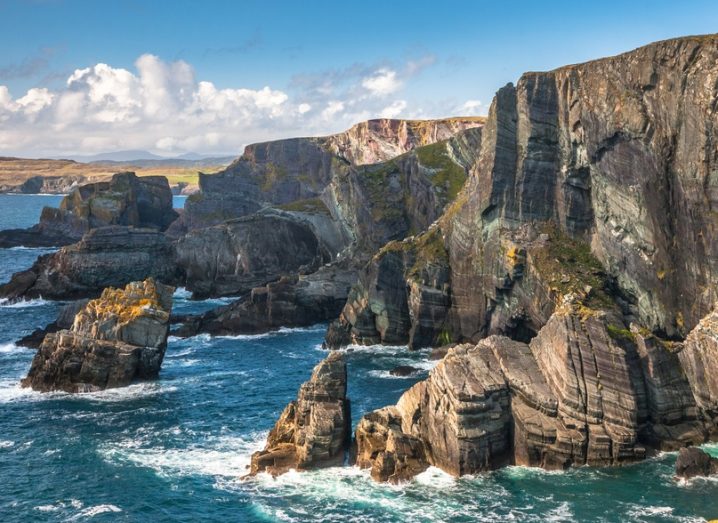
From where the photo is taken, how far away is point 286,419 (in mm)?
59469

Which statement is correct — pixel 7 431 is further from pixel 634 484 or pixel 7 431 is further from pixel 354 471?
pixel 634 484

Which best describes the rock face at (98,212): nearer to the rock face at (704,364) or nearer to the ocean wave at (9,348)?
the ocean wave at (9,348)

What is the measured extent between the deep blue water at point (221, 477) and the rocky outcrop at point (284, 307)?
22159 millimetres

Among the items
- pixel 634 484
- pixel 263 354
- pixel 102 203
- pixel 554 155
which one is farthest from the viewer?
pixel 102 203

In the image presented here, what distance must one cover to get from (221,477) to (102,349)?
90.9 ft

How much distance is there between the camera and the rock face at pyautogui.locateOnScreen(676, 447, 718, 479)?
169ft

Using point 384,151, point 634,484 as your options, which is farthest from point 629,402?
point 384,151

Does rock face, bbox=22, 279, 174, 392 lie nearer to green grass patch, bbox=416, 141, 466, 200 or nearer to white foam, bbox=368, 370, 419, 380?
white foam, bbox=368, 370, 419, 380

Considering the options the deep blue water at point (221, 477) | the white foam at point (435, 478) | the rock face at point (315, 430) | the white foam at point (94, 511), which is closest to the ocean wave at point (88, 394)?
the deep blue water at point (221, 477)

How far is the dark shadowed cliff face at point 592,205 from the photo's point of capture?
6850 centimetres

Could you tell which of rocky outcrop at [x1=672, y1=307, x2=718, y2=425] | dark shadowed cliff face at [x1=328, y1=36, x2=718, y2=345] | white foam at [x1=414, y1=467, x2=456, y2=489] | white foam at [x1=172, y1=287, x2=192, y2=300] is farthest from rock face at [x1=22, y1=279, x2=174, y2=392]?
white foam at [x1=172, y1=287, x2=192, y2=300]

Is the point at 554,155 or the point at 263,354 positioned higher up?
the point at 554,155

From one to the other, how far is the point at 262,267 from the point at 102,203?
205 feet

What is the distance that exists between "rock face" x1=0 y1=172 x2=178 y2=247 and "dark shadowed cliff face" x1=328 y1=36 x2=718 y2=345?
327 ft
